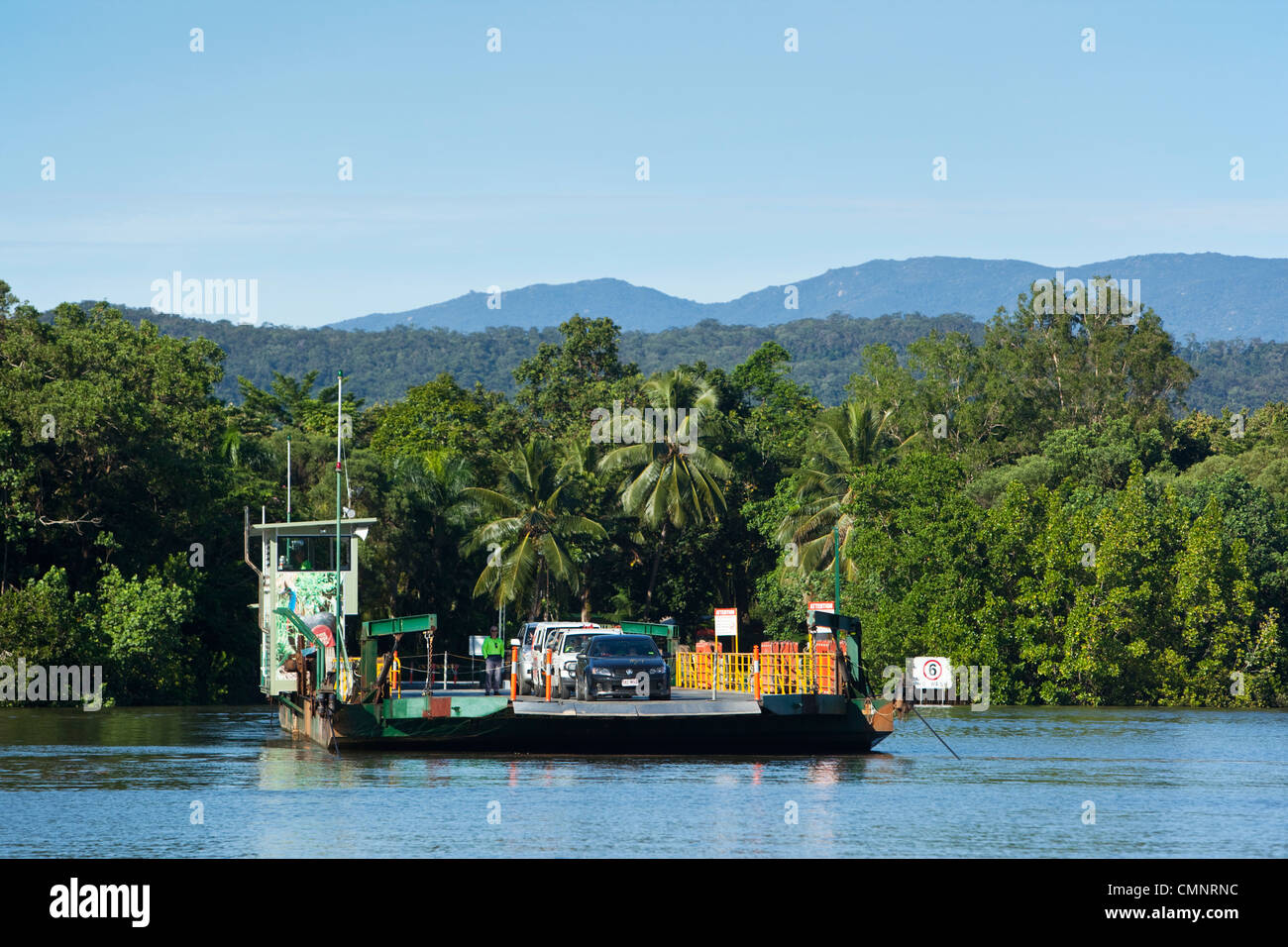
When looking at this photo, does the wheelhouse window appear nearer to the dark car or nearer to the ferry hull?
the ferry hull

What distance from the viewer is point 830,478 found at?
241 feet

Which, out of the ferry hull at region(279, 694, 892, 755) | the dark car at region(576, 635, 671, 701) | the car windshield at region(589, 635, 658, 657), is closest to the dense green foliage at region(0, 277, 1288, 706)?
the ferry hull at region(279, 694, 892, 755)

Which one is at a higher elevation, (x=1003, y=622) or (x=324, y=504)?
(x=324, y=504)

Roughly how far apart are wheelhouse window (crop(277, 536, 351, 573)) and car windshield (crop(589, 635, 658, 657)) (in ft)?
44.0

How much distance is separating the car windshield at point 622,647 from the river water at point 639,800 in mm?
2460

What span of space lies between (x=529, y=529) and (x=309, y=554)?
2648cm

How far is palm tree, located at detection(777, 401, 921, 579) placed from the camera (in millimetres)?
72312

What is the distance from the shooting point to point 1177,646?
64.8 metres

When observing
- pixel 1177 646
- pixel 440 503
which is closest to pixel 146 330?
A: pixel 440 503

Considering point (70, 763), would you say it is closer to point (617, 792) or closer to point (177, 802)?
point (177, 802)

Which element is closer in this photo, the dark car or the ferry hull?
the ferry hull

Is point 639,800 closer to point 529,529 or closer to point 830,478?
point 830,478

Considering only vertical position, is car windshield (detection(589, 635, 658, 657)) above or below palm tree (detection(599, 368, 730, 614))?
below

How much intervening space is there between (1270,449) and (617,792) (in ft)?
176
